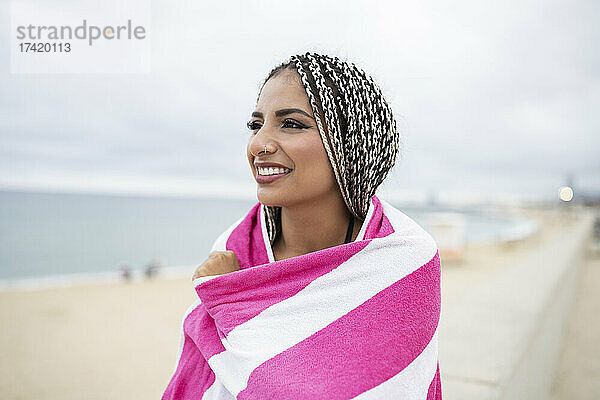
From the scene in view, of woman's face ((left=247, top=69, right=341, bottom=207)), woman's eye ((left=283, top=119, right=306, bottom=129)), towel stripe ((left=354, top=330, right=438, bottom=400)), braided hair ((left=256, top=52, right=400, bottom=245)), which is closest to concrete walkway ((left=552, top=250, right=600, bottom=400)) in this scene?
towel stripe ((left=354, top=330, right=438, bottom=400))

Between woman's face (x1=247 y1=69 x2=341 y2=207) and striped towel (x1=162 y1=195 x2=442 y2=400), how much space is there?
203mm

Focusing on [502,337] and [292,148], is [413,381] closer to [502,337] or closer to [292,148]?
[292,148]

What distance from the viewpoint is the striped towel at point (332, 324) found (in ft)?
3.56

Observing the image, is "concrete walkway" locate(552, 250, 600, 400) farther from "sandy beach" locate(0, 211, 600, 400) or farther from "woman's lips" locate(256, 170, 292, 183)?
"woman's lips" locate(256, 170, 292, 183)

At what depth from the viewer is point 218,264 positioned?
1.48 meters

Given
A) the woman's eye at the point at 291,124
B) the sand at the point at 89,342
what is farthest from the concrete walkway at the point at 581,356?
the sand at the point at 89,342

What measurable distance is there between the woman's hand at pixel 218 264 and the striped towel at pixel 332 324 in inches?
3.8

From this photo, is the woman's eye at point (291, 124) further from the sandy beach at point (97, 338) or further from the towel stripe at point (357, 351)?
the sandy beach at point (97, 338)

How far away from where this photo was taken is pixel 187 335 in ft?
5.03

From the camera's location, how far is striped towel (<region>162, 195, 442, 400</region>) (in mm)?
A: 1085

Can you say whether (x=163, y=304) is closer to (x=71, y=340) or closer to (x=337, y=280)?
(x=71, y=340)

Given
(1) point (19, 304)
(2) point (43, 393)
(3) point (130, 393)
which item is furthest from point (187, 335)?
(1) point (19, 304)

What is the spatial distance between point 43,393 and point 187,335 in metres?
5.53

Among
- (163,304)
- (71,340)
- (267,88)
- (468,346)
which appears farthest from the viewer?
(163,304)
